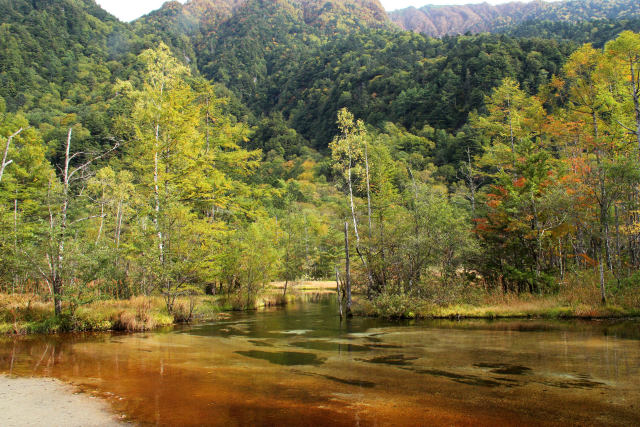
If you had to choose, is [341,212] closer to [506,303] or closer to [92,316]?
[506,303]

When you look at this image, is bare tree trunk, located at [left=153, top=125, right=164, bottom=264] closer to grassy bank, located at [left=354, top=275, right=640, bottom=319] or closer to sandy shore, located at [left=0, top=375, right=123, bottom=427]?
grassy bank, located at [left=354, top=275, right=640, bottom=319]

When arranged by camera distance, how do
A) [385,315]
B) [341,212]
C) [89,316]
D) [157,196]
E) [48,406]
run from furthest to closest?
[341,212] < [385,315] < [157,196] < [89,316] < [48,406]

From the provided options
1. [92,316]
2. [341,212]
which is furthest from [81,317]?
[341,212]

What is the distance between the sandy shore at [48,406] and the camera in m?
6.14

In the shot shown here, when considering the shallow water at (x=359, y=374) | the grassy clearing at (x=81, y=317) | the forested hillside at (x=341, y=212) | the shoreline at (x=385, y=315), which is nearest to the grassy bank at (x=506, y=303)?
the shoreline at (x=385, y=315)

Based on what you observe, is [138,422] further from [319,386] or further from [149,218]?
[149,218]

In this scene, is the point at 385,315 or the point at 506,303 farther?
the point at 385,315

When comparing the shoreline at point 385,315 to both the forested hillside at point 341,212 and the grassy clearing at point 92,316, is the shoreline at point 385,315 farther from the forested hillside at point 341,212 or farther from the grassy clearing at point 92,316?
the forested hillside at point 341,212

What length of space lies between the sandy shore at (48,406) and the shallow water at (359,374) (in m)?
0.41

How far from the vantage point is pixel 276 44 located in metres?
183

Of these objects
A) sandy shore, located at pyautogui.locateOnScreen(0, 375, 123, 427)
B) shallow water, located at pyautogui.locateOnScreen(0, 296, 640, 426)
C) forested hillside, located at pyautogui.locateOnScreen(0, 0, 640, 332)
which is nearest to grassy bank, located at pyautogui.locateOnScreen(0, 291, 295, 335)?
forested hillside, located at pyautogui.locateOnScreen(0, 0, 640, 332)

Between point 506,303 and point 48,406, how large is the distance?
2008cm

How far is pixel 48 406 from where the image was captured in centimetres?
682

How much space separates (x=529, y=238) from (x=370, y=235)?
901cm
